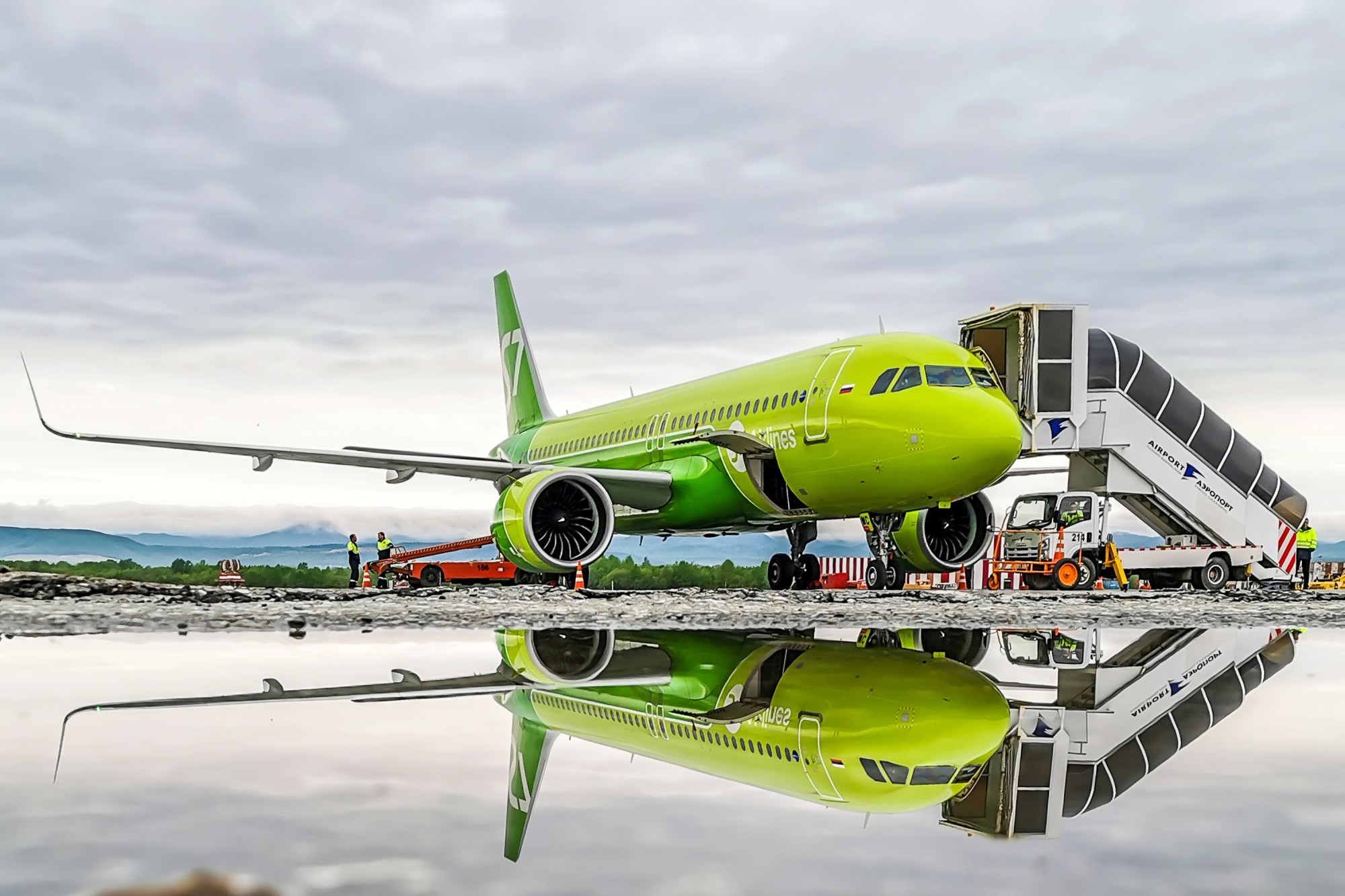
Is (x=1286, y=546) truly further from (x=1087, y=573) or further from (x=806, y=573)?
(x=806, y=573)

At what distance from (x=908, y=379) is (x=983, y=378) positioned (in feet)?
3.29

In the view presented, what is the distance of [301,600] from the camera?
12500 mm

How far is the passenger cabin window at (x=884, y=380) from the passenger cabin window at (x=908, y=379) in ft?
0.27

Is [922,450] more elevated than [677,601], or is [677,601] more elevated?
[922,450]

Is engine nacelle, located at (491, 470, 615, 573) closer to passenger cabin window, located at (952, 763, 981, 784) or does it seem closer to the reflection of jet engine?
the reflection of jet engine

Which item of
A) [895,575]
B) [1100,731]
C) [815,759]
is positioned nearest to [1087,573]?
[895,575]

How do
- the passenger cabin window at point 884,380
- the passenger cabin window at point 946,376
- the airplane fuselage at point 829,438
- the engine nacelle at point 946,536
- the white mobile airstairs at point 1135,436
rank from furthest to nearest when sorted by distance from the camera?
the white mobile airstairs at point 1135,436 → the engine nacelle at point 946,536 → the passenger cabin window at point 884,380 → the passenger cabin window at point 946,376 → the airplane fuselage at point 829,438

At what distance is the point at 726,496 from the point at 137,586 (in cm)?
759

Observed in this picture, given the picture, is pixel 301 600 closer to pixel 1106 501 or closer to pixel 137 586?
pixel 137 586

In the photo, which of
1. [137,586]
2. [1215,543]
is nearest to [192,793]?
[137,586]

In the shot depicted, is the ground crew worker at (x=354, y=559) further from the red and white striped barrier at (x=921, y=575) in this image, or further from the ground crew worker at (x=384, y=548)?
the red and white striped barrier at (x=921, y=575)

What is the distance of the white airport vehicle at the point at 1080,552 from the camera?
1944 cm

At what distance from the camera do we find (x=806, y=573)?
18.0m

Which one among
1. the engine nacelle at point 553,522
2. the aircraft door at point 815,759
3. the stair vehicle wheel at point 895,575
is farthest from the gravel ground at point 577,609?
the aircraft door at point 815,759
